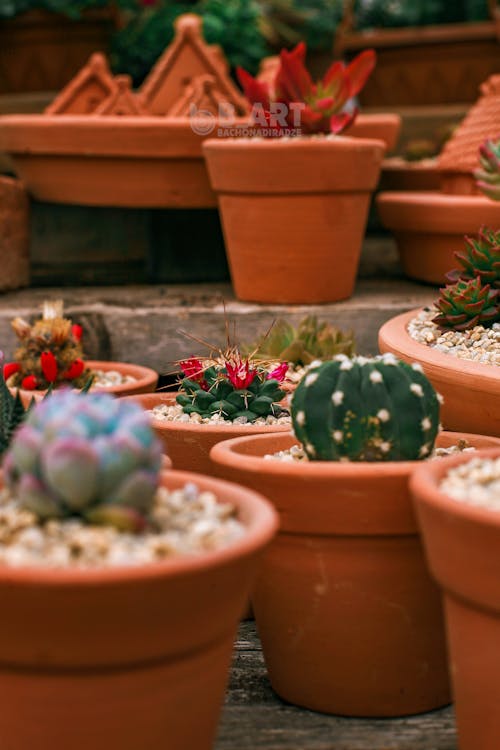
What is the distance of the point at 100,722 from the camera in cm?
160

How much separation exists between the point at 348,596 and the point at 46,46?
3759 millimetres

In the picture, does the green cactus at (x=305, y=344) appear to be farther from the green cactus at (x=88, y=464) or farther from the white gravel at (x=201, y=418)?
the green cactus at (x=88, y=464)

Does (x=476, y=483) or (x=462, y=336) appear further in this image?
(x=462, y=336)

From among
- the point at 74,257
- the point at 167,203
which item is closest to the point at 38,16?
the point at 74,257

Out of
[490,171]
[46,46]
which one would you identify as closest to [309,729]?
[490,171]

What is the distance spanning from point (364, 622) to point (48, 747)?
65 cm

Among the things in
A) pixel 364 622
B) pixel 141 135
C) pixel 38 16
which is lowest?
pixel 364 622

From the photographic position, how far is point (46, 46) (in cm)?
520

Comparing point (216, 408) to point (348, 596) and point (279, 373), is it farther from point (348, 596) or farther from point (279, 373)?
point (348, 596)

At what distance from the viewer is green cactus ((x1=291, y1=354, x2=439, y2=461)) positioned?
2072mm

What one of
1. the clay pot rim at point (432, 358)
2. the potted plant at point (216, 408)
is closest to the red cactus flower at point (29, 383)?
the potted plant at point (216, 408)

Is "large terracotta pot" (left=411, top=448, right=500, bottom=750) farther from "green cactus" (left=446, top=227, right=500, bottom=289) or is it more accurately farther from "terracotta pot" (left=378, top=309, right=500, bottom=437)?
"green cactus" (left=446, top=227, right=500, bottom=289)

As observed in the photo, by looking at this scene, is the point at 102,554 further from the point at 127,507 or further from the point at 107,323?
the point at 107,323

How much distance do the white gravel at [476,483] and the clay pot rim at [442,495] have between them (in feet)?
0.04
